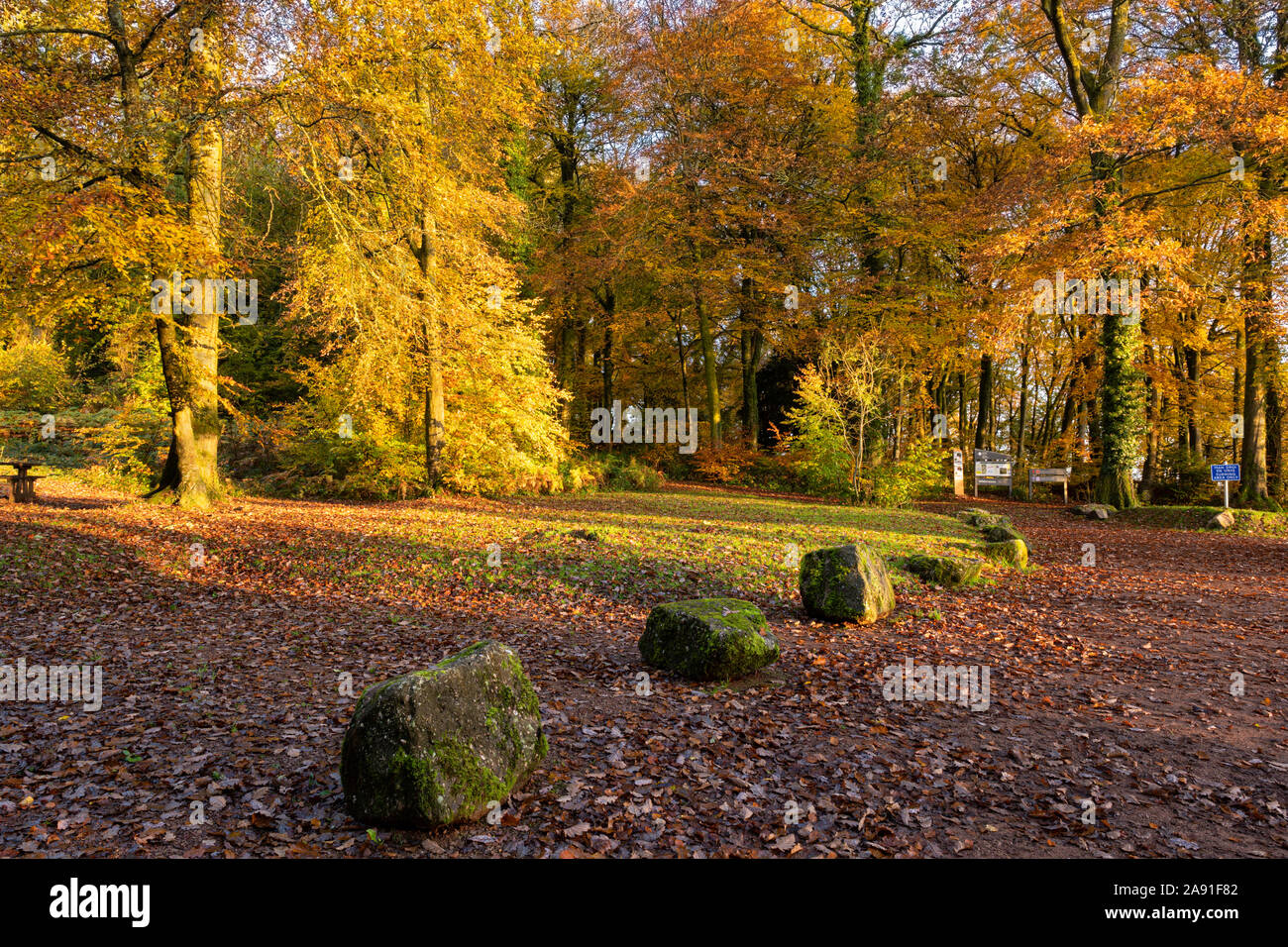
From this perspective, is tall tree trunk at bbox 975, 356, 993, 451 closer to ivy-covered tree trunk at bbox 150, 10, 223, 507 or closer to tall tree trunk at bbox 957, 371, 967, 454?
tall tree trunk at bbox 957, 371, 967, 454

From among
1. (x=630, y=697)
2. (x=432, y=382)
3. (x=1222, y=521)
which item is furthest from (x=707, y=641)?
(x=1222, y=521)

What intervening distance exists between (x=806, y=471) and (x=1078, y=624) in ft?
42.1

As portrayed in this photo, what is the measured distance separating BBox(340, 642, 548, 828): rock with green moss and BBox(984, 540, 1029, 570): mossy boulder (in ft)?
31.1

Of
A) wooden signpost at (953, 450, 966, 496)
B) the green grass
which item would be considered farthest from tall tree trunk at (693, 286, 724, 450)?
the green grass

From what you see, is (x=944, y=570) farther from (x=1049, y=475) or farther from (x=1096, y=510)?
(x=1049, y=475)

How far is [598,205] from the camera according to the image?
23953 mm

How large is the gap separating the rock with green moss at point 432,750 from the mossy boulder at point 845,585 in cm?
481

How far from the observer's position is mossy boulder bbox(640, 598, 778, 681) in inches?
239

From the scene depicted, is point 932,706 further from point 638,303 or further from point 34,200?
point 638,303

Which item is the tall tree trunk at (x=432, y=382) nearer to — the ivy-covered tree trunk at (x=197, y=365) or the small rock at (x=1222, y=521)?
the ivy-covered tree trunk at (x=197, y=365)

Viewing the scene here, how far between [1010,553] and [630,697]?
8106mm

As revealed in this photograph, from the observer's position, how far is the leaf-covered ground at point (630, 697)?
3.74 meters

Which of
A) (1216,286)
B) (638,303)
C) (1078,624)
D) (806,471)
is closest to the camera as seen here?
(1078,624)
